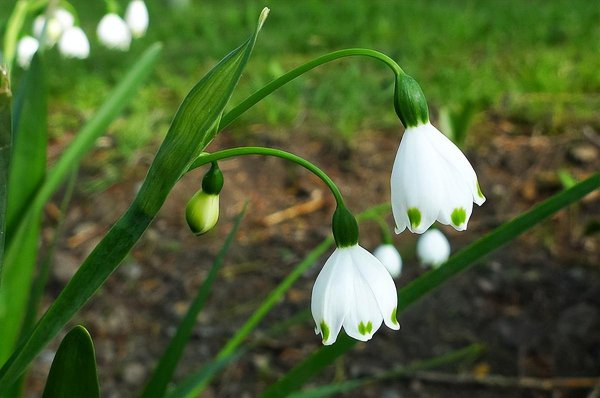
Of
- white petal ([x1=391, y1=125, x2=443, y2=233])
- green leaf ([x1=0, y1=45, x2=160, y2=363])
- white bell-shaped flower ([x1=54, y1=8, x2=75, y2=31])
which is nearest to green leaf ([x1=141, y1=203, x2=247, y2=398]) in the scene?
green leaf ([x1=0, y1=45, x2=160, y2=363])

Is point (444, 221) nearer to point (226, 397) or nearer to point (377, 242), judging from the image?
Result: point (226, 397)

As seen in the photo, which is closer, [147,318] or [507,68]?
[147,318]

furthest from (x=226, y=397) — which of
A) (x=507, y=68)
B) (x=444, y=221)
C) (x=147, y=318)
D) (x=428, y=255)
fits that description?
(x=507, y=68)

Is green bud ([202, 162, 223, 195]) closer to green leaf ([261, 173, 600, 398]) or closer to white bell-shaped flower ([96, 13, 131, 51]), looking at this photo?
green leaf ([261, 173, 600, 398])

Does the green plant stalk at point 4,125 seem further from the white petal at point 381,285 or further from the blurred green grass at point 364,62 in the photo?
the blurred green grass at point 364,62

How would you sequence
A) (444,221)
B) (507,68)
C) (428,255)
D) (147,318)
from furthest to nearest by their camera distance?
(507,68)
(147,318)
(428,255)
(444,221)

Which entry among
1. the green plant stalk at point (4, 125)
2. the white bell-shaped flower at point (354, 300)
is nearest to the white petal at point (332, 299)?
the white bell-shaped flower at point (354, 300)
